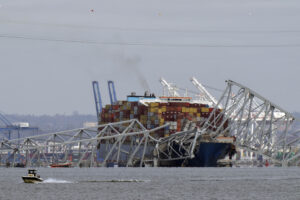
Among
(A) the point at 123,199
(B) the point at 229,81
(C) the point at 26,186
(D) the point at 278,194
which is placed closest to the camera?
(A) the point at 123,199

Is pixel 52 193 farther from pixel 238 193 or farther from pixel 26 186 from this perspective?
pixel 238 193

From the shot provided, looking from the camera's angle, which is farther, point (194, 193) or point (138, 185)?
point (138, 185)

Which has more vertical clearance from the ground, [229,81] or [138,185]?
[229,81]

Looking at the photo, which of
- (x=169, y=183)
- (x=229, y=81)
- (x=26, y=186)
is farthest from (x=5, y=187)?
(x=229, y=81)

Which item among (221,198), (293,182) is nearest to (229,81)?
(293,182)

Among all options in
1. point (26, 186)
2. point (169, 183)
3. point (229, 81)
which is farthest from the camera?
point (229, 81)

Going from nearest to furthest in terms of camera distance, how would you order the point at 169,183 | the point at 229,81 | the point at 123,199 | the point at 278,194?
the point at 123,199
the point at 278,194
the point at 169,183
the point at 229,81

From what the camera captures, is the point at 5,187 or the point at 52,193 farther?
the point at 5,187

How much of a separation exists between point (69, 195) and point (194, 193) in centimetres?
1506

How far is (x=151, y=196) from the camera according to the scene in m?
98.3

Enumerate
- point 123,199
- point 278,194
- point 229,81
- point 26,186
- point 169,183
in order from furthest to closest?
1. point 229,81
2. point 169,183
3. point 26,186
4. point 278,194
5. point 123,199

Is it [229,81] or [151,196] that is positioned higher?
[229,81]

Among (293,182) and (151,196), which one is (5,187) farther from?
(293,182)

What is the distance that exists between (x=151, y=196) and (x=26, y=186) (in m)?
23.4
